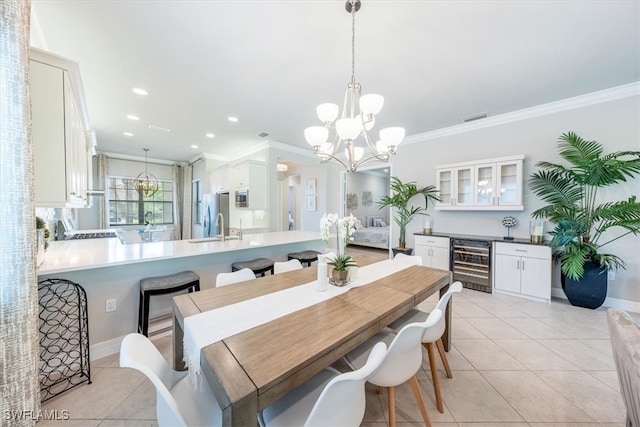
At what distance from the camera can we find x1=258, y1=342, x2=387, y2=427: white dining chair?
827 millimetres

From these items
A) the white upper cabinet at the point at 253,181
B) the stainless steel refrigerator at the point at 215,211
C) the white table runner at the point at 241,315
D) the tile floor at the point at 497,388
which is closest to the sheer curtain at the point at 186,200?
the stainless steel refrigerator at the point at 215,211

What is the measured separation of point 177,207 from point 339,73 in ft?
23.6

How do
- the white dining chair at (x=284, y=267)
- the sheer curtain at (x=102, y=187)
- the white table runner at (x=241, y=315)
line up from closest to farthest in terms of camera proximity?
the white table runner at (x=241, y=315) < the white dining chair at (x=284, y=267) < the sheer curtain at (x=102, y=187)

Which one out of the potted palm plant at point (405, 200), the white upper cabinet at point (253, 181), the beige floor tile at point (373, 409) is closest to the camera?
the beige floor tile at point (373, 409)

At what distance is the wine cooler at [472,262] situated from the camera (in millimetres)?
3787

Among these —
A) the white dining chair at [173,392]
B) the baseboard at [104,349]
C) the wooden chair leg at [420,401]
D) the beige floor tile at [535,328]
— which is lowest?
the beige floor tile at [535,328]

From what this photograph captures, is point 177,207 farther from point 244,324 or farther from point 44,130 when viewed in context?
point 244,324

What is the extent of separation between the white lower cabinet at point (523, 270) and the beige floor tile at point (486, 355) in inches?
64.5

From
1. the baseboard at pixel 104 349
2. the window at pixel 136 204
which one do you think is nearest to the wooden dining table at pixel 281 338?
the baseboard at pixel 104 349

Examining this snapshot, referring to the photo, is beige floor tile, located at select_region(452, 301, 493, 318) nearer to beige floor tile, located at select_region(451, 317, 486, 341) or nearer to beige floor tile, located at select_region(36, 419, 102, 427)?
beige floor tile, located at select_region(451, 317, 486, 341)

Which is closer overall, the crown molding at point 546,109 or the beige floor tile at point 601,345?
the beige floor tile at point 601,345

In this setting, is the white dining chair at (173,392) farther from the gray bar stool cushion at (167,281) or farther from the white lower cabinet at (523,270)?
the white lower cabinet at (523,270)

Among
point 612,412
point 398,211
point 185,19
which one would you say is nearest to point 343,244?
point 612,412

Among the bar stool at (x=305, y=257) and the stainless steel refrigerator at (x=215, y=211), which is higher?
the stainless steel refrigerator at (x=215, y=211)
